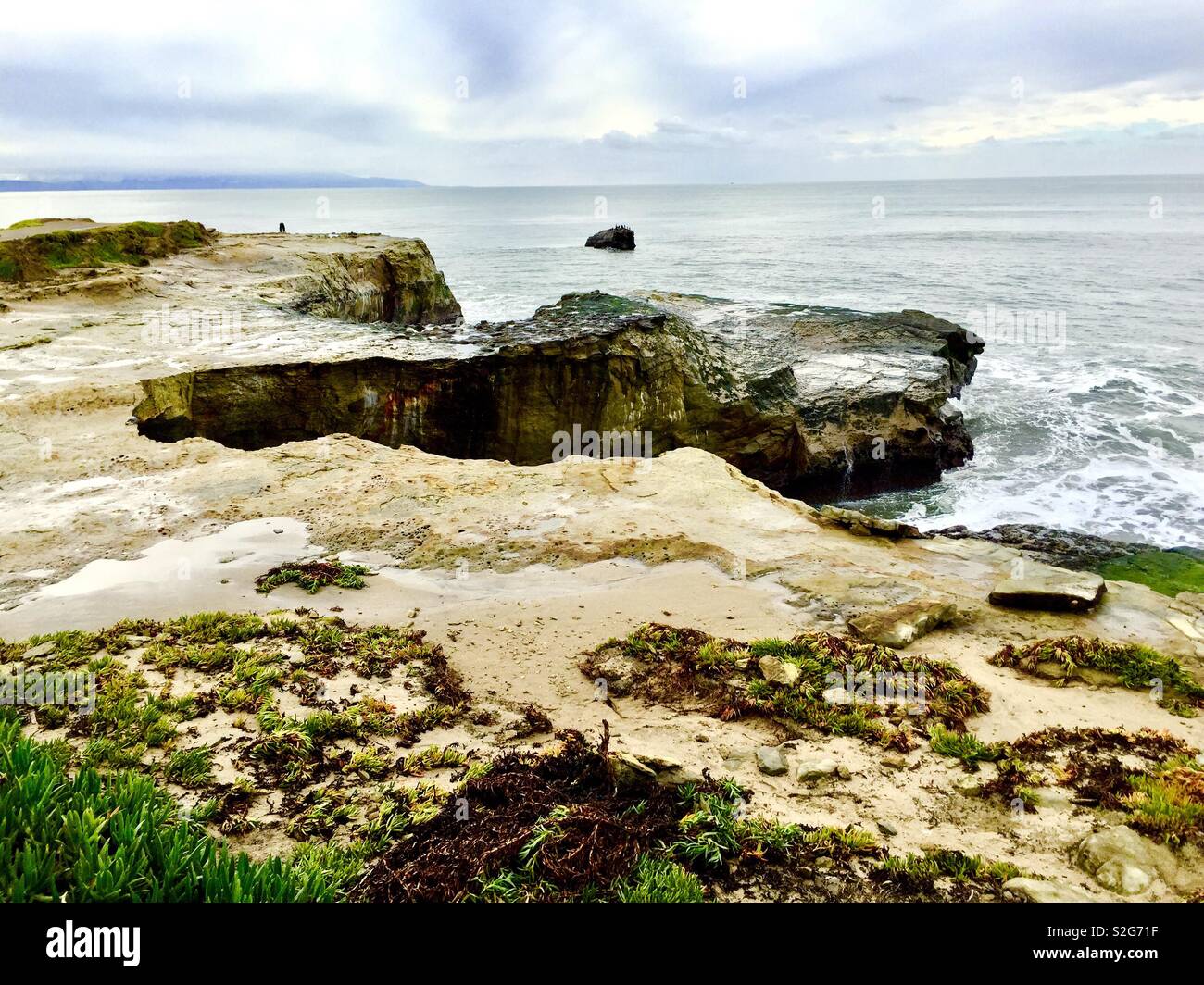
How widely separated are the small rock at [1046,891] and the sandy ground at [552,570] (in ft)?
0.89

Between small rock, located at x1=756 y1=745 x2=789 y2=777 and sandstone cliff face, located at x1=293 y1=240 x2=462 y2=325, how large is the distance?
21.4 metres

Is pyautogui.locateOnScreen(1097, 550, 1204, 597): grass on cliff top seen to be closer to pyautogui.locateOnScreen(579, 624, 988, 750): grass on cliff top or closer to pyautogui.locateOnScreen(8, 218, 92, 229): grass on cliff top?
pyautogui.locateOnScreen(579, 624, 988, 750): grass on cliff top

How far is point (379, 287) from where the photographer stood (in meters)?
29.7

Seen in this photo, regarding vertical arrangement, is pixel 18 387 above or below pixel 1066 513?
above

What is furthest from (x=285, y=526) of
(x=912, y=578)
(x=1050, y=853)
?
(x=1050, y=853)

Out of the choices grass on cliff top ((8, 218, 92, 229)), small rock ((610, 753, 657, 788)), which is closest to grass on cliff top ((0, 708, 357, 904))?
small rock ((610, 753, 657, 788))

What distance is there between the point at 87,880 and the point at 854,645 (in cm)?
621

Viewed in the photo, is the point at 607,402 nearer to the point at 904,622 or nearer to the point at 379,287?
the point at 904,622

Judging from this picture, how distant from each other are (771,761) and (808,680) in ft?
4.35

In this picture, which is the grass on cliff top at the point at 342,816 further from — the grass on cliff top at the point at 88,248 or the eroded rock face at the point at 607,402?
the grass on cliff top at the point at 88,248

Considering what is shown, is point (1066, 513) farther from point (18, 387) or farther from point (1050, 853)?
point (18, 387)

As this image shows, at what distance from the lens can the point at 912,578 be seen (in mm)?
8781

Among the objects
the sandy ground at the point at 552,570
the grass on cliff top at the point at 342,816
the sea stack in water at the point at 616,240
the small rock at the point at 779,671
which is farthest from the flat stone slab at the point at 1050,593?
the sea stack in water at the point at 616,240

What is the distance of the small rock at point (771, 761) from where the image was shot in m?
5.13
